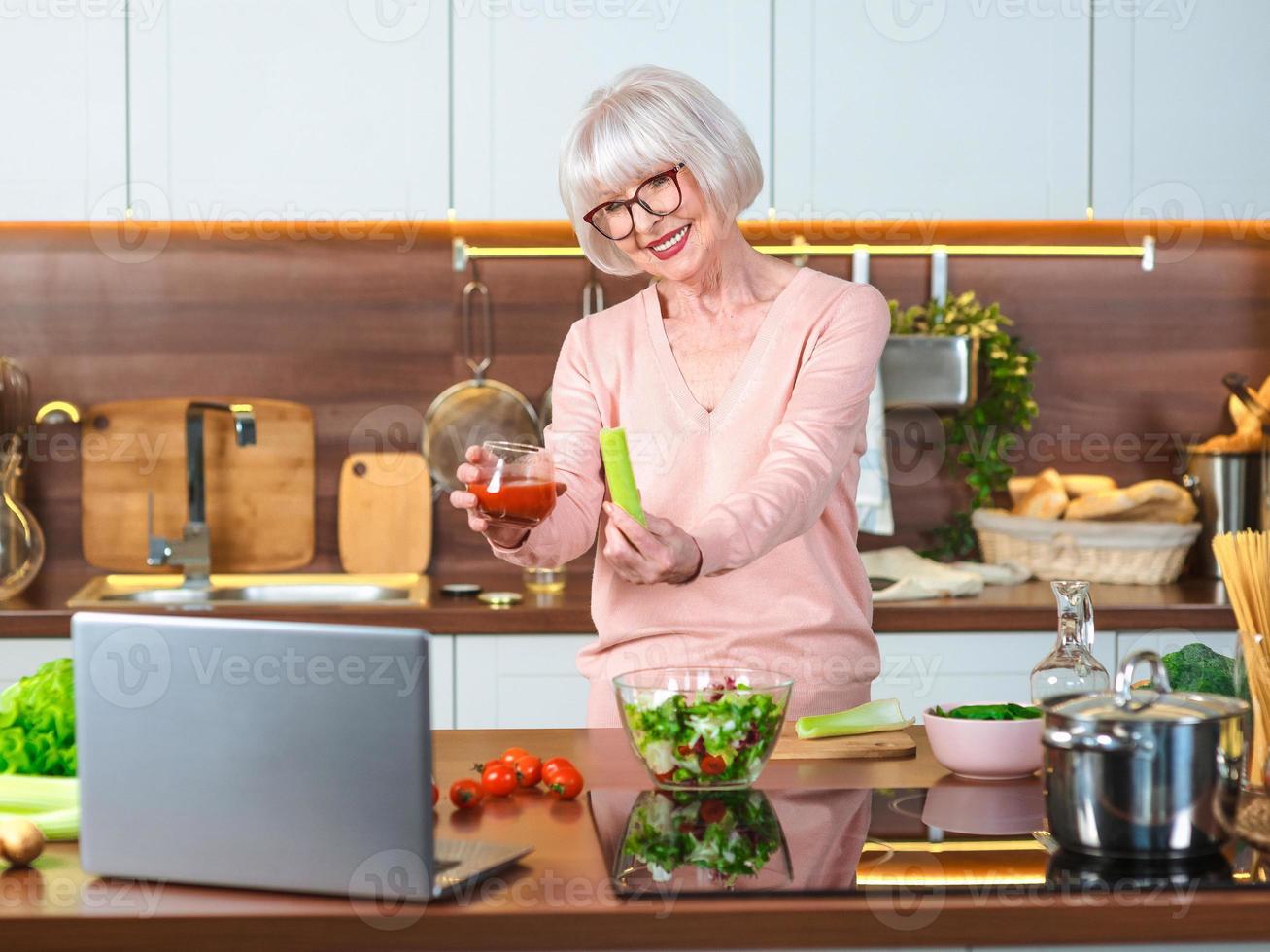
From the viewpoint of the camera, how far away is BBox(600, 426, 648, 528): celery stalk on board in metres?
1.32

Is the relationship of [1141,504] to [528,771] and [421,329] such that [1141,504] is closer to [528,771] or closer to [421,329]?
[421,329]

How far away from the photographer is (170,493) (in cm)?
309

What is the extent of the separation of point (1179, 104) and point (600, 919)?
92.9 inches

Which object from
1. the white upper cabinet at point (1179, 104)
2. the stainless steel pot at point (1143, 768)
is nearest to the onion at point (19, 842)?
the stainless steel pot at point (1143, 768)

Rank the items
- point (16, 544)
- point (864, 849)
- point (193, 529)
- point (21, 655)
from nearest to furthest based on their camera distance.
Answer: point (864, 849) < point (21, 655) < point (16, 544) < point (193, 529)

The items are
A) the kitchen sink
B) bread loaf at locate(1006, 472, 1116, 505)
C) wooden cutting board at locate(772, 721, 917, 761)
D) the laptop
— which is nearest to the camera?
the laptop

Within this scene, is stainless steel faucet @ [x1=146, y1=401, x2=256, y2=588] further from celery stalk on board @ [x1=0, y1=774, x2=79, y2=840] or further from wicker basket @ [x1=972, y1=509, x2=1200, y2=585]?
celery stalk on board @ [x1=0, y1=774, x2=79, y2=840]

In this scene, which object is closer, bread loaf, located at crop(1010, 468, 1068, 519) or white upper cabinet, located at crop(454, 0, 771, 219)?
white upper cabinet, located at crop(454, 0, 771, 219)

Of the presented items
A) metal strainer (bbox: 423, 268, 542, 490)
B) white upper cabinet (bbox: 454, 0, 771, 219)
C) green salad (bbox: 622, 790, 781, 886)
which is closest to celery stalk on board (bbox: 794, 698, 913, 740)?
green salad (bbox: 622, 790, 781, 886)

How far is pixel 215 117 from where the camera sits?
2764mm

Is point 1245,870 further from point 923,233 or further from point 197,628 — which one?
point 923,233

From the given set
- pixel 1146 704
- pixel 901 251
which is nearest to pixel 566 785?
pixel 1146 704

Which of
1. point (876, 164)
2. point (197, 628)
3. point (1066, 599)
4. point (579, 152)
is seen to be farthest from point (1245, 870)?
point (876, 164)

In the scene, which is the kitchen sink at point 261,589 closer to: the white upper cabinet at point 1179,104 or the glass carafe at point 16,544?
the glass carafe at point 16,544
